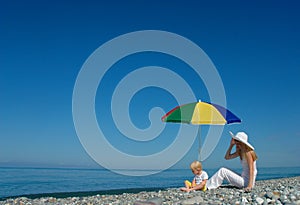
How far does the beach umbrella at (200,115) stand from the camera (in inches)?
444

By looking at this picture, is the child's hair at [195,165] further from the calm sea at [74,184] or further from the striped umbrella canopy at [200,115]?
the calm sea at [74,184]

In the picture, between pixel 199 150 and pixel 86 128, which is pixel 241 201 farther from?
pixel 86 128

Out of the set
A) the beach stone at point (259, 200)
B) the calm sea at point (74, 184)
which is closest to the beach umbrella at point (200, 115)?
the beach stone at point (259, 200)

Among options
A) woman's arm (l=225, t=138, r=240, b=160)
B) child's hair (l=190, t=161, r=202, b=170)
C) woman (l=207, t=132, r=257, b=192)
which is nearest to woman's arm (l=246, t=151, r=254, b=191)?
woman (l=207, t=132, r=257, b=192)

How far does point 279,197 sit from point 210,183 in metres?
3.29

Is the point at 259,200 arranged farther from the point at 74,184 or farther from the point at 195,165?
the point at 74,184

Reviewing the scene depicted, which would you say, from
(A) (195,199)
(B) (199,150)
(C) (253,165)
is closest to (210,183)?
(C) (253,165)

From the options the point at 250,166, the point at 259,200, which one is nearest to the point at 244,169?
the point at 250,166

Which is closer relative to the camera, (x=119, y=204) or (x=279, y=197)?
(x=279, y=197)

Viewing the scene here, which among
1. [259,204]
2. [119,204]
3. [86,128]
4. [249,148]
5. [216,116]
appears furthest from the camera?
[86,128]

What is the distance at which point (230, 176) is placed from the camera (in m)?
9.84

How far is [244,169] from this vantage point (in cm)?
978

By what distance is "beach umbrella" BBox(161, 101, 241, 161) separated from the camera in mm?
11266

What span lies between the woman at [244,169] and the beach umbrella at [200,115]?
1402mm
